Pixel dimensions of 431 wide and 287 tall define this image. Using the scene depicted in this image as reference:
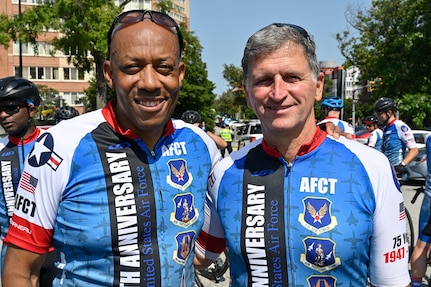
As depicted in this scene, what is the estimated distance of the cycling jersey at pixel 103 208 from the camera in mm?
2275

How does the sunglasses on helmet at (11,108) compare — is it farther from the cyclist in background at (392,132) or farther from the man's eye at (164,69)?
the cyclist in background at (392,132)

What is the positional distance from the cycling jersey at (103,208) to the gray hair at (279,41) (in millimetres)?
708

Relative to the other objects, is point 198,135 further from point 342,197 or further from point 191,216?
point 342,197

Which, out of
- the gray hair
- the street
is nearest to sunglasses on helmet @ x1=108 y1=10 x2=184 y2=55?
the gray hair

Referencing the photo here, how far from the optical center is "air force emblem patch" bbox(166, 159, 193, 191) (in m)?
2.50

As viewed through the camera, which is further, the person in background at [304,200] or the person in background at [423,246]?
the person in background at [423,246]

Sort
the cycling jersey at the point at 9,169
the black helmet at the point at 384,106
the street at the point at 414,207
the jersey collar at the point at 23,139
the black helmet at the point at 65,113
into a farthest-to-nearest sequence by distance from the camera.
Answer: the black helmet at the point at 384,106
the black helmet at the point at 65,113
the street at the point at 414,207
the jersey collar at the point at 23,139
the cycling jersey at the point at 9,169

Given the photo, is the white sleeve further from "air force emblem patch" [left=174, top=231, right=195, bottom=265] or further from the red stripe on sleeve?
the red stripe on sleeve

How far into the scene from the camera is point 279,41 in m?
2.25

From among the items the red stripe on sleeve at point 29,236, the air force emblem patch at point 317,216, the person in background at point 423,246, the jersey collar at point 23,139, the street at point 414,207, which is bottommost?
the street at point 414,207

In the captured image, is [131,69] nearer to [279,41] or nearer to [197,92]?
[279,41]

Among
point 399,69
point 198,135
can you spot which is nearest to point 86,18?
point 399,69

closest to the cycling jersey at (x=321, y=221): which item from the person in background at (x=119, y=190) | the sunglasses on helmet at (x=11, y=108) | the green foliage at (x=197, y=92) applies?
the person in background at (x=119, y=190)

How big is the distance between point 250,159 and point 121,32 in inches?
34.6
